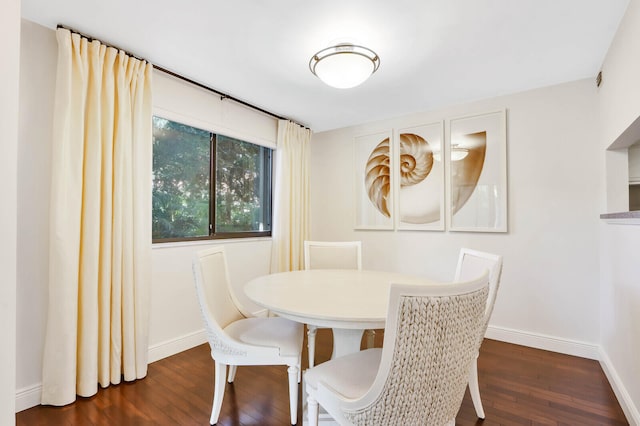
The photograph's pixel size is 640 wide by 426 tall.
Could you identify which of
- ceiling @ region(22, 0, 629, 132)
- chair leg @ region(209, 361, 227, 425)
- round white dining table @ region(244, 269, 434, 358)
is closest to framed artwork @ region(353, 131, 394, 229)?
ceiling @ region(22, 0, 629, 132)

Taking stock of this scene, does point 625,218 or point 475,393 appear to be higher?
point 625,218

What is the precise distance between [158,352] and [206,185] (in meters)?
1.48

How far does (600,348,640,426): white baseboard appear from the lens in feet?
5.32

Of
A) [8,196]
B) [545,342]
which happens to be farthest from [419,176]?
[8,196]

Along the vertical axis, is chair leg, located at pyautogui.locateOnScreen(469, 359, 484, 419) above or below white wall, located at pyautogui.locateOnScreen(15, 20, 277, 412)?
below

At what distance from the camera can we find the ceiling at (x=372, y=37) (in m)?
1.68

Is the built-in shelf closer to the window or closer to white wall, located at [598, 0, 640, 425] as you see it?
white wall, located at [598, 0, 640, 425]

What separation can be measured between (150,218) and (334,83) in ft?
5.46

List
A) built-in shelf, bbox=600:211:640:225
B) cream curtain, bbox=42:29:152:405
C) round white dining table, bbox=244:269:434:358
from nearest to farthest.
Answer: round white dining table, bbox=244:269:434:358 → built-in shelf, bbox=600:211:640:225 → cream curtain, bbox=42:29:152:405

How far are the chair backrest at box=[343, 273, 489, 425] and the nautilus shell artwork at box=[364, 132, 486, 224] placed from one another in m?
2.26

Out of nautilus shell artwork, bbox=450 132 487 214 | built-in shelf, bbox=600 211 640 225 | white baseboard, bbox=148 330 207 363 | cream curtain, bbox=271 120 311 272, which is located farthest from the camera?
cream curtain, bbox=271 120 311 272

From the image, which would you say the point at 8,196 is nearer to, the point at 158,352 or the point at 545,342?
the point at 158,352

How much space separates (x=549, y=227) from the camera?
8.57 feet

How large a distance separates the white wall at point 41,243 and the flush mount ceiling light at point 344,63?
4.40ft
